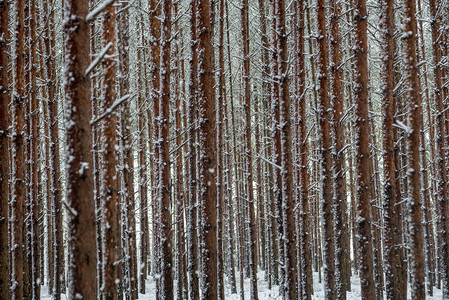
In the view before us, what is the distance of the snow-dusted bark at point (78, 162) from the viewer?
3.84 m

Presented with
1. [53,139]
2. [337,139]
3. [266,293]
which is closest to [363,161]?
[337,139]

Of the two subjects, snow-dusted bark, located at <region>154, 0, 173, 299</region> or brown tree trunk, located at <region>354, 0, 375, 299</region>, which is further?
snow-dusted bark, located at <region>154, 0, 173, 299</region>

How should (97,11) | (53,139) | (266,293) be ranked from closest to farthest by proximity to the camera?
1. (97,11)
2. (53,139)
3. (266,293)

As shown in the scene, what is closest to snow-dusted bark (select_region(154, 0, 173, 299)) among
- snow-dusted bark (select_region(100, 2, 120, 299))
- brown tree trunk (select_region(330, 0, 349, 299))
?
snow-dusted bark (select_region(100, 2, 120, 299))

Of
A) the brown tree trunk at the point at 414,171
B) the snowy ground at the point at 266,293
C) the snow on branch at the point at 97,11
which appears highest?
the snow on branch at the point at 97,11

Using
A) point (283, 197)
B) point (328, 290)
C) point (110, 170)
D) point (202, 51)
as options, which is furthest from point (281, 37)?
point (328, 290)

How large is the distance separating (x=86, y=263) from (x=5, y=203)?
15.0 ft

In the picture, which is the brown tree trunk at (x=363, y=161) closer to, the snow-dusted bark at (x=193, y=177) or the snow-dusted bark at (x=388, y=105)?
the snow-dusted bark at (x=388, y=105)

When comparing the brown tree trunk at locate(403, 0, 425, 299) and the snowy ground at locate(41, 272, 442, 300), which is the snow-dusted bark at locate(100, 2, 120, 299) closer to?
the brown tree trunk at locate(403, 0, 425, 299)

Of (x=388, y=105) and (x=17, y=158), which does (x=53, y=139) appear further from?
(x=388, y=105)

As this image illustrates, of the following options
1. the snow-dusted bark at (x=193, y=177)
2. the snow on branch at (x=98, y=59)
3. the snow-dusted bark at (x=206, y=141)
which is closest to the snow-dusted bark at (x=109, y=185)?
the snow-dusted bark at (x=206, y=141)

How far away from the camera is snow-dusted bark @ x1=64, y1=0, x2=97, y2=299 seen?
3.84 metres

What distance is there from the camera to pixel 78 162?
152 inches

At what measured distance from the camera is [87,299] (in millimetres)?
3811
